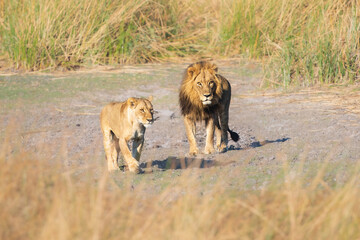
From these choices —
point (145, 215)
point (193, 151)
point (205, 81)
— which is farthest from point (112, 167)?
point (145, 215)

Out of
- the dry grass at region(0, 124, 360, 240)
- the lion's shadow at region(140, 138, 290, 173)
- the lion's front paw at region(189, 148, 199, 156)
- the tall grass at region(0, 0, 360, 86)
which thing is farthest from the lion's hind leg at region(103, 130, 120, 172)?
the tall grass at region(0, 0, 360, 86)

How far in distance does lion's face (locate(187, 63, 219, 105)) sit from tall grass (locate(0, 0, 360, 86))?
11.5 feet

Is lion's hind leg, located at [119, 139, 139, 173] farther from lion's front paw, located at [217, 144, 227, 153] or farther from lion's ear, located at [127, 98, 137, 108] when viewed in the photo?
lion's front paw, located at [217, 144, 227, 153]

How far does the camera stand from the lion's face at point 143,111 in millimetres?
5965

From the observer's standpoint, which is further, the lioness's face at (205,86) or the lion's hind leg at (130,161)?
the lioness's face at (205,86)

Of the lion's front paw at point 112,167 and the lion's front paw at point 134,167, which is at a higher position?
the lion's front paw at point 134,167

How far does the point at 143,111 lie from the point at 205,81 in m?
1.44

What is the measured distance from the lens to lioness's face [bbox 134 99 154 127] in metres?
5.96

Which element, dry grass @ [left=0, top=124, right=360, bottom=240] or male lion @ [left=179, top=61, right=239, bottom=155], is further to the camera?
male lion @ [left=179, top=61, right=239, bottom=155]

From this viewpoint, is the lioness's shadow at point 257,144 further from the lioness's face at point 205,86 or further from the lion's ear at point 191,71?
the lion's ear at point 191,71

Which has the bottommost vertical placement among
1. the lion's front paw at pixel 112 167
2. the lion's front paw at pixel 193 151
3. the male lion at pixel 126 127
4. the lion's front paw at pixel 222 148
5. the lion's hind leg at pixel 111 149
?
the lion's front paw at pixel 222 148

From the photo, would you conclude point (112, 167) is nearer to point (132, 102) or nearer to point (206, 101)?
point (132, 102)

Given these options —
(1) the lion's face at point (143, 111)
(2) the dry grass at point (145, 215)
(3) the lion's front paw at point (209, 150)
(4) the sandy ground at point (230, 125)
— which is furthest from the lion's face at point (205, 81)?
(2) the dry grass at point (145, 215)

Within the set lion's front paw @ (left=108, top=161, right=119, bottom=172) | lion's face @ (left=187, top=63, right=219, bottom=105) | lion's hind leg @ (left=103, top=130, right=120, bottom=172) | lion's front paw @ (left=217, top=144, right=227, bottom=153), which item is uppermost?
lion's face @ (left=187, top=63, right=219, bottom=105)
